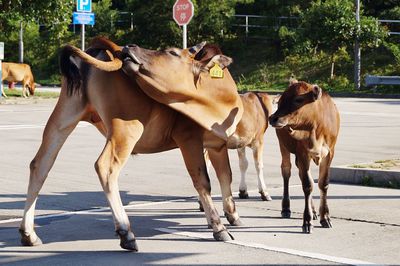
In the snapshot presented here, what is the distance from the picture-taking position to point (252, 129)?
956 centimetres

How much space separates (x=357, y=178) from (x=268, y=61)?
34495 mm

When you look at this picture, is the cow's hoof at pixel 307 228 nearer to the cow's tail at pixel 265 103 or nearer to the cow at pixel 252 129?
the cow at pixel 252 129

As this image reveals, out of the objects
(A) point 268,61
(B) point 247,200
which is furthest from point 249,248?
(A) point 268,61

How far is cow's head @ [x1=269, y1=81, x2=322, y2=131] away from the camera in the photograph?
331 inches

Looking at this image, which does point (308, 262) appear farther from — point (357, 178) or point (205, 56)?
point (357, 178)

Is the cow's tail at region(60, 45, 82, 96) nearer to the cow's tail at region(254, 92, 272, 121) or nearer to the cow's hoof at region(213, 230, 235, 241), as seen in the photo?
the cow's hoof at region(213, 230, 235, 241)

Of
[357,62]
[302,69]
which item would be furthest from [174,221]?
[302,69]

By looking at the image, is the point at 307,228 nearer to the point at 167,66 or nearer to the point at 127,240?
the point at 127,240

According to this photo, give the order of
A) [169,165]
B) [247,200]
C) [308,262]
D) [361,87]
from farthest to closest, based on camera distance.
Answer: [361,87], [169,165], [247,200], [308,262]

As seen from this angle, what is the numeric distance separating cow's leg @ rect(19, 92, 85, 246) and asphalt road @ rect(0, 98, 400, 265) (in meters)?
0.18

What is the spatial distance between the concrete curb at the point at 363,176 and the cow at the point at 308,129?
3122 mm

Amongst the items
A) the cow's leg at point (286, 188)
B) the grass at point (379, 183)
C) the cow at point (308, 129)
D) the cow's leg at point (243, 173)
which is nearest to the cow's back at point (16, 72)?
the grass at point (379, 183)

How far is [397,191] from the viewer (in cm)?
1119

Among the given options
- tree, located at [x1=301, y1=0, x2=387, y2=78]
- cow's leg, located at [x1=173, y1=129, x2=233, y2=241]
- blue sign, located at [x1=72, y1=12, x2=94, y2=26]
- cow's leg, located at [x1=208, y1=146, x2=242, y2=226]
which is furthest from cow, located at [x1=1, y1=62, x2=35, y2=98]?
cow's leg, located at [x1=173, y1=129, x2=233, y2=241]
